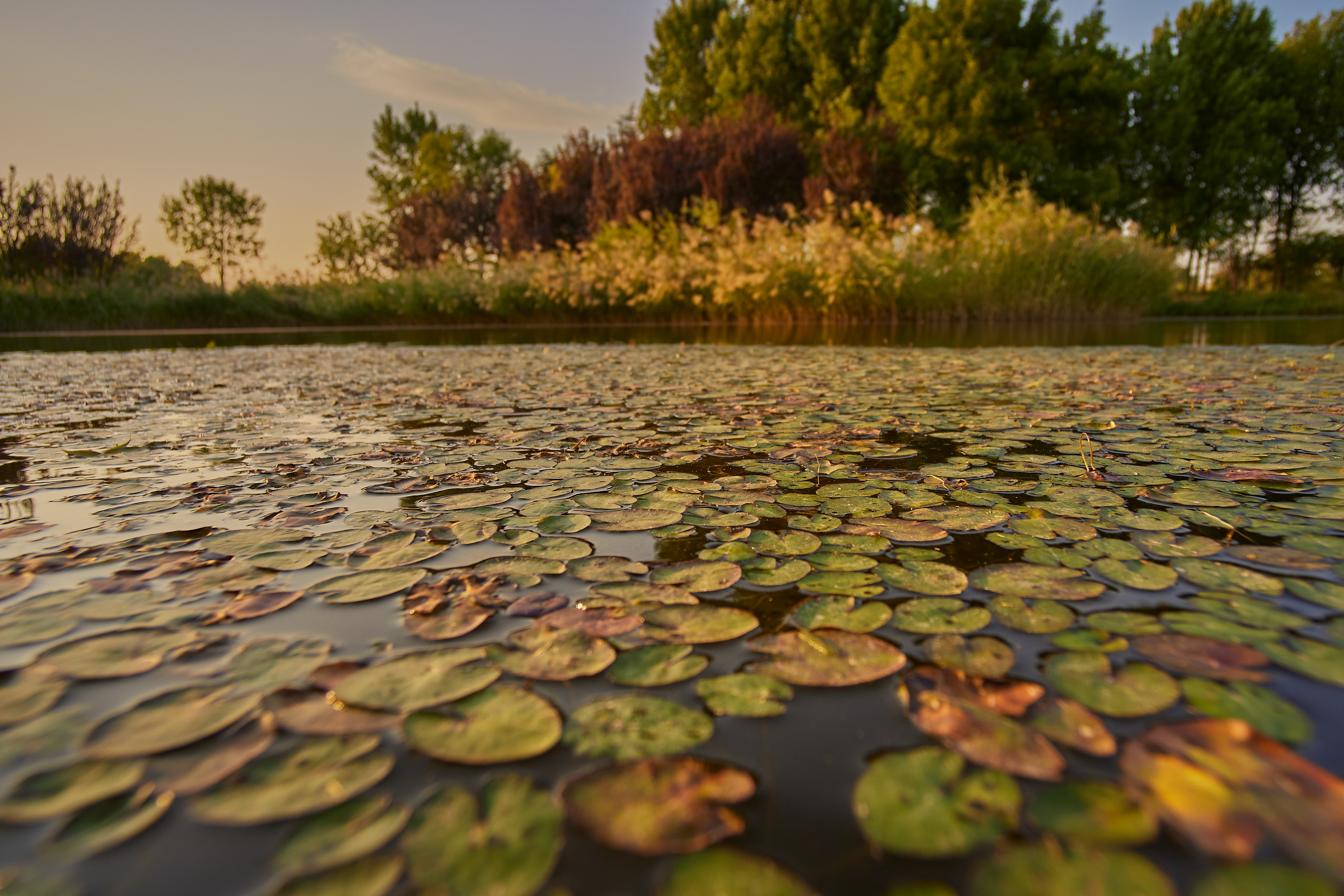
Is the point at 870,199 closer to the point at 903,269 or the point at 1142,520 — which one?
the point at 903,269

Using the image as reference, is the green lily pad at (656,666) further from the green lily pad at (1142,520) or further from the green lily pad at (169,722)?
the green lily pad at (1142,520)

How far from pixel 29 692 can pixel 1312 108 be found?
2527cm

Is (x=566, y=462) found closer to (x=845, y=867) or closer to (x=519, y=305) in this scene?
(x=845, y=867)

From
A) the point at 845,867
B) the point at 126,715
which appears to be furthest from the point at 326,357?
the point at 845,867

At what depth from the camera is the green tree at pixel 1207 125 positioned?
1555cm

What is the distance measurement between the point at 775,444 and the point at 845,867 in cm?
136

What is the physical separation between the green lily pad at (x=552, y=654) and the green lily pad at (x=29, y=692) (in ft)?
1.41

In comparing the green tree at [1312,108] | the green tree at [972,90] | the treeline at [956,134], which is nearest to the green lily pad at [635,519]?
the treeline at [956,134]

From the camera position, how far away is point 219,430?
2.10m

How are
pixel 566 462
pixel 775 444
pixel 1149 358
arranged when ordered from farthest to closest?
pixel 1149 358, pixel 775 444, pixel 566 462

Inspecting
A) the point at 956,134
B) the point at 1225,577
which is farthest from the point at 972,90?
the point at 1225,577

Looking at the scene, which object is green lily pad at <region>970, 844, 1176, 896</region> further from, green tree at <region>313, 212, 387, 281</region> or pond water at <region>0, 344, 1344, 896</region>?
green tree at <region>313, 212, 387, 281</region>

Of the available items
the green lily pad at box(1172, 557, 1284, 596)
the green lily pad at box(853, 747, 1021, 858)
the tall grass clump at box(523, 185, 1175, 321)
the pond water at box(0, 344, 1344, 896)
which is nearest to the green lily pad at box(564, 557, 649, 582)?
the pond water at box(0, 344, 1344, 896)

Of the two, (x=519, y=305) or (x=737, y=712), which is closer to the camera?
(x=737, y=712)
